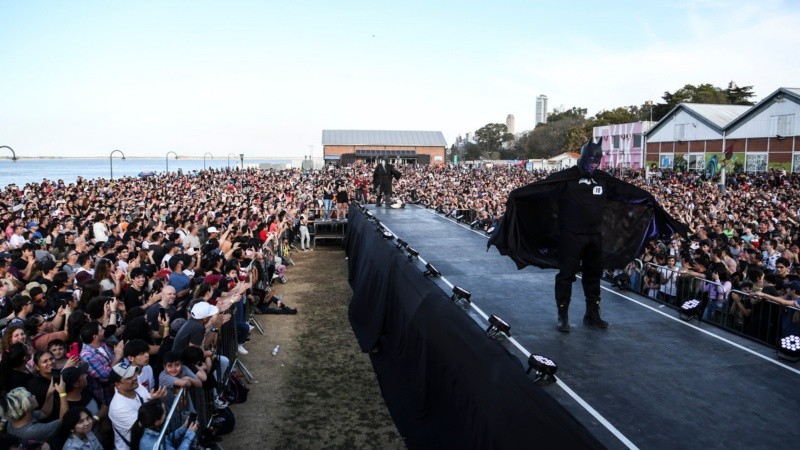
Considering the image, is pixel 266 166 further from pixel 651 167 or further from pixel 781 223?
pixel 781 223

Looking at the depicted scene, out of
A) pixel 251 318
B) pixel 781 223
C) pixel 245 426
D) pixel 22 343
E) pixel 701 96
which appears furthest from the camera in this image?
pixel 701 96

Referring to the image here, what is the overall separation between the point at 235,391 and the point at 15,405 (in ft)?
12.0

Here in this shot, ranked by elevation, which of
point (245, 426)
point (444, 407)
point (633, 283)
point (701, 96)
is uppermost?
point (701, 96)

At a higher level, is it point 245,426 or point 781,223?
point 781,223

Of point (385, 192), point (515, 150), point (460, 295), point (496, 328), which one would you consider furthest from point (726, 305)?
point (515, 150)

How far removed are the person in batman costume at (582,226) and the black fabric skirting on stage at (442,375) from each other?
1.11 m

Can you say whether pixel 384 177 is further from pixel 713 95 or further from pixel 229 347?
pixel 713 95

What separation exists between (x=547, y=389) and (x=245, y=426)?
170 inches

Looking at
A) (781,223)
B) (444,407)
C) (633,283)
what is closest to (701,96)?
(781,223)

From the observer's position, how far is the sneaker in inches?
262

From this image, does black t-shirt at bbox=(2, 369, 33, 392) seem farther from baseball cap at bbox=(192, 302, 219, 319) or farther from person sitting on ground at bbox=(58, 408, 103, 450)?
baseball cap at bbox=(192, 302, 219, 319)

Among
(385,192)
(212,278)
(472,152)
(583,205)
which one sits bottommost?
(212,278)

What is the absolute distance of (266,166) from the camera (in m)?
70.2

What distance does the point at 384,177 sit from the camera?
63.7 feet
